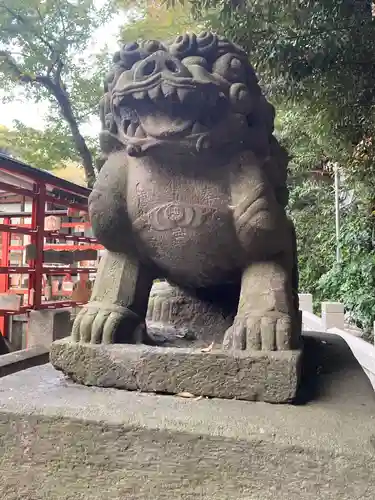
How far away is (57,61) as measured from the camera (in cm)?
775

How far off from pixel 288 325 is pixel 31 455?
62 centimetres

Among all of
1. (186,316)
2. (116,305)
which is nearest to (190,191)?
(116,305)

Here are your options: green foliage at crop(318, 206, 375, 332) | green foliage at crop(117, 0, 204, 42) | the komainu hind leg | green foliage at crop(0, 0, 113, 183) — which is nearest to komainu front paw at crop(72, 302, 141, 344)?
the komainu hind leg

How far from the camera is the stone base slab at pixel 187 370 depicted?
38.1 inches

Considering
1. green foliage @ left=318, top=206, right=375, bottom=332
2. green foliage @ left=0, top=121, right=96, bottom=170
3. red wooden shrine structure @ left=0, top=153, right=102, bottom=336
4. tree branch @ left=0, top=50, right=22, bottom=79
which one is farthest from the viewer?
green foliage @ left=0, top=121, right=96, bottom=170

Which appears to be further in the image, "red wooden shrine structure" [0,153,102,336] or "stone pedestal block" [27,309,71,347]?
"stone pedestal block" [27,309,71,347]

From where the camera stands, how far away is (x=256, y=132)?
1.19m

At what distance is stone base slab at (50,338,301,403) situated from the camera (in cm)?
97

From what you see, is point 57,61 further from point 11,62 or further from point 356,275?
point 356,275

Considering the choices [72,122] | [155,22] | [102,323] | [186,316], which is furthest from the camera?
[72,122]

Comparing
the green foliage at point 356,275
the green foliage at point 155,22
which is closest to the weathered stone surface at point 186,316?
the green foliage at point 356,275

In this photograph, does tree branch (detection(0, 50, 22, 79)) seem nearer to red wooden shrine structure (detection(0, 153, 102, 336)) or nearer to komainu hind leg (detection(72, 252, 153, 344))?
red wooden shrine structure (detection(0, 153, 102, 336))

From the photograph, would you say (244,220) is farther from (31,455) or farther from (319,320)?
(319,320)

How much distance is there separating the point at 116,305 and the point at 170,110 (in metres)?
0.52
